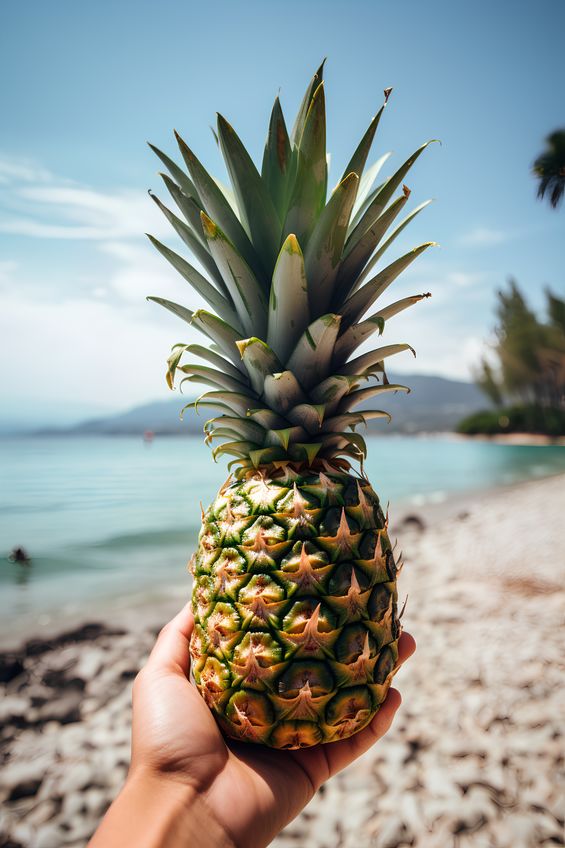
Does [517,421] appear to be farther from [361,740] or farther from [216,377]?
[216,377]

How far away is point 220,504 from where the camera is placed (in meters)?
2.26

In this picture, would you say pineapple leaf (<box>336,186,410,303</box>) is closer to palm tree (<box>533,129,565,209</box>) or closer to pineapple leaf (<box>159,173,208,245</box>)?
pineapple leaf (<box>159,173,208,245</box>)

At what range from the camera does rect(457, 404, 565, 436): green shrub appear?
49719 mm

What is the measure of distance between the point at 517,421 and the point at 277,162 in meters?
56.7

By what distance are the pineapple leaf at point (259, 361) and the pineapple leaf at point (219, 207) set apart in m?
0.41

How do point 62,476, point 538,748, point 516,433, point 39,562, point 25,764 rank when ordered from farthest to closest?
point 516,433, point 62,476, point 39,562, point 25,764, point 538,748

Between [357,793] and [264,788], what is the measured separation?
2480mm

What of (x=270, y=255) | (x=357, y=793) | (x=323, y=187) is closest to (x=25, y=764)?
(x=357, y=793)

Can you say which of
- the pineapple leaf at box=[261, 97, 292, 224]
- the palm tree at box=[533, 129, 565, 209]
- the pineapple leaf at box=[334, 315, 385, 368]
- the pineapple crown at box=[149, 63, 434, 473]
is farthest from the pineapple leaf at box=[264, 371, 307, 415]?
the palm tree at box=[533, 129, 565, 209]

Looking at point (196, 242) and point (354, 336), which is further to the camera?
point (196, 242)

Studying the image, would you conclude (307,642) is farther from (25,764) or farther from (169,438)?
(169,438)

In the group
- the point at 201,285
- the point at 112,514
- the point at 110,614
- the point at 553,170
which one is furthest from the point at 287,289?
the point at 112,514

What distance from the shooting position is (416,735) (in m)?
4.39

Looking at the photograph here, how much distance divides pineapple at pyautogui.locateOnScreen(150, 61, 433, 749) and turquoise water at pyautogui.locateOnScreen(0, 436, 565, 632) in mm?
8137
